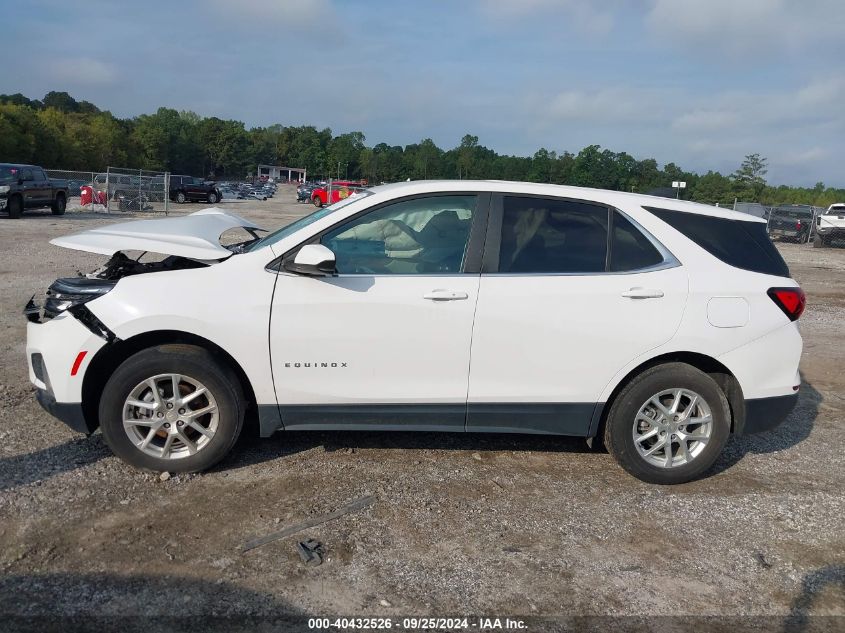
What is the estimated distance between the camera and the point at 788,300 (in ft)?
14.6

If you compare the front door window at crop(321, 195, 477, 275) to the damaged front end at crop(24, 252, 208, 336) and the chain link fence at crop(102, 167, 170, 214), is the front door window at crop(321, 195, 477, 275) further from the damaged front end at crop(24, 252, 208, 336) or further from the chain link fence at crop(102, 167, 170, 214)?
the chain link fence at crop(102, 167, 170, 214)

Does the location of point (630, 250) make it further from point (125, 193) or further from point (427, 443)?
point (125, 193)

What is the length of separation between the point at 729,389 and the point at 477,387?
1665mm

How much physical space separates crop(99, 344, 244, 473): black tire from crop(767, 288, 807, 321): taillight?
338 centimetres

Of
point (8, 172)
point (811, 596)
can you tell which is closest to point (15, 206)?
point (8, 172)

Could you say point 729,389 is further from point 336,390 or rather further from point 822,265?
point 822,265

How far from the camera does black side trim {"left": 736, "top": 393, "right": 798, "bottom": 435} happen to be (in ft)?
14.7

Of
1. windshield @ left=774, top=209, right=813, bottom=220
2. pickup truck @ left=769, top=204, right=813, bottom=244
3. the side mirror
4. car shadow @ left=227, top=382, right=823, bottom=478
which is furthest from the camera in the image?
windshield @ left=774, top=209, right=813, bottom=220

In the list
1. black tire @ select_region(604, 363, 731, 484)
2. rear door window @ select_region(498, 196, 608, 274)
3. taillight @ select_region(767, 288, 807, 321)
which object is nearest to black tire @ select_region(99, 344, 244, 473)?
rear door window @ select_region(498, 196, 608, 274)

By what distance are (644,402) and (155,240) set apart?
3.20m

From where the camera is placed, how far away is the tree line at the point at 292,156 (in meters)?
43.0

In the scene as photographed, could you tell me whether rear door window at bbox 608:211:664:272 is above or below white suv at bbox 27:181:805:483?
above

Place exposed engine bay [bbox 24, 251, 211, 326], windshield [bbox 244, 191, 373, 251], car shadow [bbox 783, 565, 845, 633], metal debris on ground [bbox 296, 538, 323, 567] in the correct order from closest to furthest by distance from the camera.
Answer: car shadow [bbox 783, 565, 845, 633] < metal debris on ground [bbox 296, 538, 323, 567] < exposed engine bay [bbox 24, 251, 211, 326] < windshield [bbox 244, 191, 373, 251]

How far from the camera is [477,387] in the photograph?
4.24m
